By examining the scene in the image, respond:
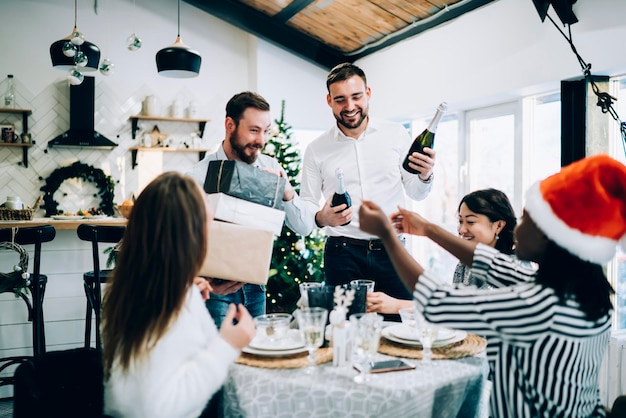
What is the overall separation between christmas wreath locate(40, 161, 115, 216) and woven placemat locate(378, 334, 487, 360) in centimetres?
432

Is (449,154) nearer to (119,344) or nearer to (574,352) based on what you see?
(574,352)

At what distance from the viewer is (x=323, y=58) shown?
5621 millimetres

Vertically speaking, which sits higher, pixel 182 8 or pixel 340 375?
pixel 182 8

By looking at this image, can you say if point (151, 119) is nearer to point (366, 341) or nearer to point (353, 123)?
point (353, 123)

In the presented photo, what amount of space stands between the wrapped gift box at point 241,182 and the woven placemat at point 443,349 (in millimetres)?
638

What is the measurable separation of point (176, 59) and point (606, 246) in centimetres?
335

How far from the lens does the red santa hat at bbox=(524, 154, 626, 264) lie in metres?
1.19

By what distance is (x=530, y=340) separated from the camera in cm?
122

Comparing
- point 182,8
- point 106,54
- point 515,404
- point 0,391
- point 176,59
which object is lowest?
point 0,391

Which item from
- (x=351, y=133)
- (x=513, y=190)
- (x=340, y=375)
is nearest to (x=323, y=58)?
(x=513, y=190)

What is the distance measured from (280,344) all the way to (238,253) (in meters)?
0.31

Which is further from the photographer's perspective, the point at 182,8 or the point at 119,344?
the point at 182,8

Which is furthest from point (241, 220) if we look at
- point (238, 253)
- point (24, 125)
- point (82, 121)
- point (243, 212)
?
point (24, 125)

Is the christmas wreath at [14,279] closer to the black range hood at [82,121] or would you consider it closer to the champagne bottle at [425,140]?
the champagne bottle at [425,140]
